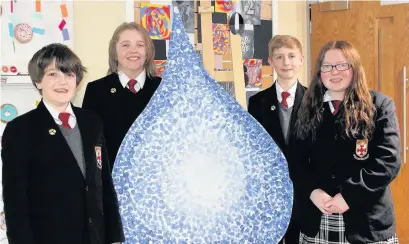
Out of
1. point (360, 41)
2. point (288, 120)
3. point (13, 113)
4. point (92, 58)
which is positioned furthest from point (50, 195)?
point (360, 41)

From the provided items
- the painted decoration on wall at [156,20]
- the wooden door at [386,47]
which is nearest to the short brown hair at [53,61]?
the painted decoration on wall at [156,20]

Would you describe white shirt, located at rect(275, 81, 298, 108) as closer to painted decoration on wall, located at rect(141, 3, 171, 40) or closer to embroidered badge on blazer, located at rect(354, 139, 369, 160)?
embroidered badge on blazer, located at rect(354, 139, 369, 160)

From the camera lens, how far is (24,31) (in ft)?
6.48

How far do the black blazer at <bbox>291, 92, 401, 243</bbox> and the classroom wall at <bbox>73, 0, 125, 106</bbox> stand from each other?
1086mm

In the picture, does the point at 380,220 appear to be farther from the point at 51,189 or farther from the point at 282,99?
the point at 51,189

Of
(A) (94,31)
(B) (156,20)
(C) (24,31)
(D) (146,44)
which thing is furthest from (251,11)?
(C) (24,31)

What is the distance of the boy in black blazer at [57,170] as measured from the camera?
1.33 metres

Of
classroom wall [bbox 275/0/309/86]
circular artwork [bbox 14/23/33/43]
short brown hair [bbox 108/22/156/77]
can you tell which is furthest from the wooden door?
circular artwork [bbox 14/23/33/43]

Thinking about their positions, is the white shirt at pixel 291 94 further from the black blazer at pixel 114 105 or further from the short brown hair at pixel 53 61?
the short brown hair at pixel 53 61

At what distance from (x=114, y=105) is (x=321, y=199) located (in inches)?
28.9

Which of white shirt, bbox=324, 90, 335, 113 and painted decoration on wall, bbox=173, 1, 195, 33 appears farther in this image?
painted decoration on wall, bbox=173, 1, 195, 33

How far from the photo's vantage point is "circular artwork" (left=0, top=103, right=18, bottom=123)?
197cm

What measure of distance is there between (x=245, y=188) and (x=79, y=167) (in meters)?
0.46

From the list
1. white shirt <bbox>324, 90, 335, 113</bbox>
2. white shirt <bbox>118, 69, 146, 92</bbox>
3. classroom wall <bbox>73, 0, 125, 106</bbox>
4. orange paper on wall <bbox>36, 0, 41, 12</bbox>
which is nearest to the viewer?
white shirt <bbox>324, 90, 335, 113</bbox>
